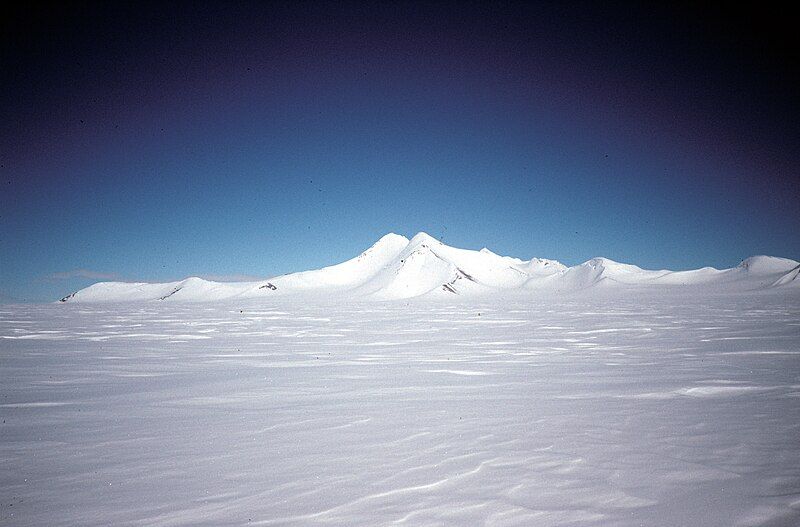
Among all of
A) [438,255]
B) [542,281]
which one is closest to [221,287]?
[438,255]

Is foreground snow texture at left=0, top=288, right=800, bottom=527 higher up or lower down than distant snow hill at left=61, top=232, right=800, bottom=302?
lower down

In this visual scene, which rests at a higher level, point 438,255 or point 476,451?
point 438,255

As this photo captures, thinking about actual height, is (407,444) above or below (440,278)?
below

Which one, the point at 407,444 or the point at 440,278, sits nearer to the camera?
the point at 407,444

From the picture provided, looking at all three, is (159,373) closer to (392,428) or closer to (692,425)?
(392,428)

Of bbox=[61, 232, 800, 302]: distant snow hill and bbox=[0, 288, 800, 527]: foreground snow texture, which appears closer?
bbox=[0, 288, 800, 527]: foreground snow texture
